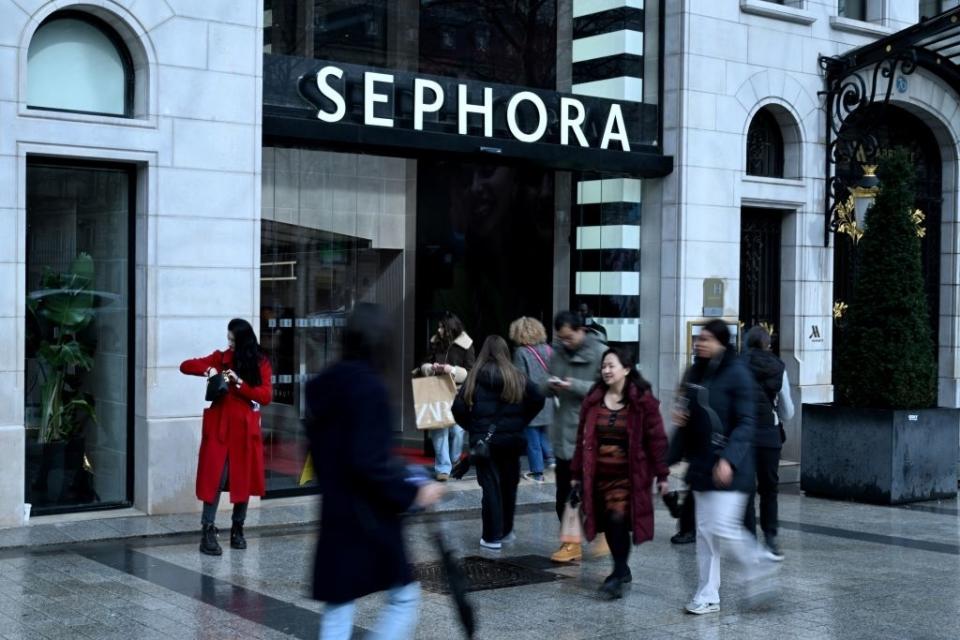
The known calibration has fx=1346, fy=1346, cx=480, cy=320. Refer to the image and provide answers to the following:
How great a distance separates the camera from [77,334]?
11.8 m

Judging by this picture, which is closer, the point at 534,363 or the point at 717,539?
the point at 717,539

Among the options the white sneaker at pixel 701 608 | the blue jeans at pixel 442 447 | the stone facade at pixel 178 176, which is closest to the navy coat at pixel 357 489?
the white sneaker at pixel 701 608

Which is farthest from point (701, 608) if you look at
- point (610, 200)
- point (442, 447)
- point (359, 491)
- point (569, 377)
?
point (610, 200)

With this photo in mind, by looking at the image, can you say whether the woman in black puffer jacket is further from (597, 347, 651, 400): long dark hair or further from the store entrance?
the store entrance

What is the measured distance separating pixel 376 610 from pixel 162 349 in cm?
423

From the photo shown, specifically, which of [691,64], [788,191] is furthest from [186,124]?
[788,191]

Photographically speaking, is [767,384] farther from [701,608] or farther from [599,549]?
[701,608]

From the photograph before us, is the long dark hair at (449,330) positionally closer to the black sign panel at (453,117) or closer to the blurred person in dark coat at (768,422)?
the black sign panel at (453,117)

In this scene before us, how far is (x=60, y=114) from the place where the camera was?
36.6 ft

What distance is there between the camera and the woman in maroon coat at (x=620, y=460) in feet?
28.7

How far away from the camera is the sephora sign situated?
42.8 ft

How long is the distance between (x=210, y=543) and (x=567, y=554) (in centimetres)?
270

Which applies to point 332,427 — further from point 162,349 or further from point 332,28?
point 332,28

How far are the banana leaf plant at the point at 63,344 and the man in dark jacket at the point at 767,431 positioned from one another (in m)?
5.70
